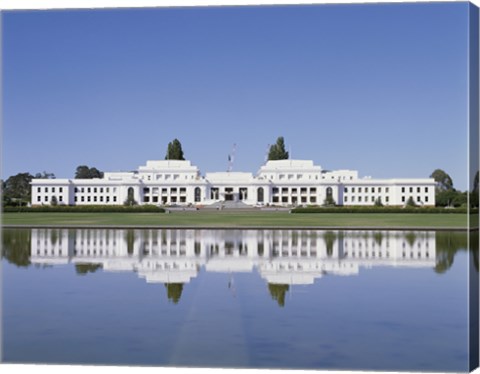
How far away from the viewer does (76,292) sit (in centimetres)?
849

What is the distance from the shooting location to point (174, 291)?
8.55 meters

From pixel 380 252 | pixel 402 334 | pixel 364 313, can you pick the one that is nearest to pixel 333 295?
pixel 364 313

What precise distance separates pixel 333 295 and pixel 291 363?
2.93 m

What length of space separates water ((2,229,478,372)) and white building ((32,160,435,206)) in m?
47.8

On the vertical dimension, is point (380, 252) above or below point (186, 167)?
below

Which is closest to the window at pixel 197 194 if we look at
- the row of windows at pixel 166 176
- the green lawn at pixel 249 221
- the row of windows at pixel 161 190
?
the row of windows at pixel 161 190

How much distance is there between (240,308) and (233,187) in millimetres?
57124

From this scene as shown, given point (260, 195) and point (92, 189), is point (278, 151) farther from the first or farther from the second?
point (92, 189)

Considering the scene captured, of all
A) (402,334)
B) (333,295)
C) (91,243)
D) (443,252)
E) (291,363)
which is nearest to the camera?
(291,363)

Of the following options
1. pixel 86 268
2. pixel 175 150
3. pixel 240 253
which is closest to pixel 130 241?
pixel 240 253

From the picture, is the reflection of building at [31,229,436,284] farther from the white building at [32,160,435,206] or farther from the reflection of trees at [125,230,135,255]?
the white building at [32,160,435,206]

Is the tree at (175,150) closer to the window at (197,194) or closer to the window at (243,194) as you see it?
the window at (197,194)

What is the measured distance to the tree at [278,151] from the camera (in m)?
45.4

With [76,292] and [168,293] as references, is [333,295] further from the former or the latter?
[76,292]
